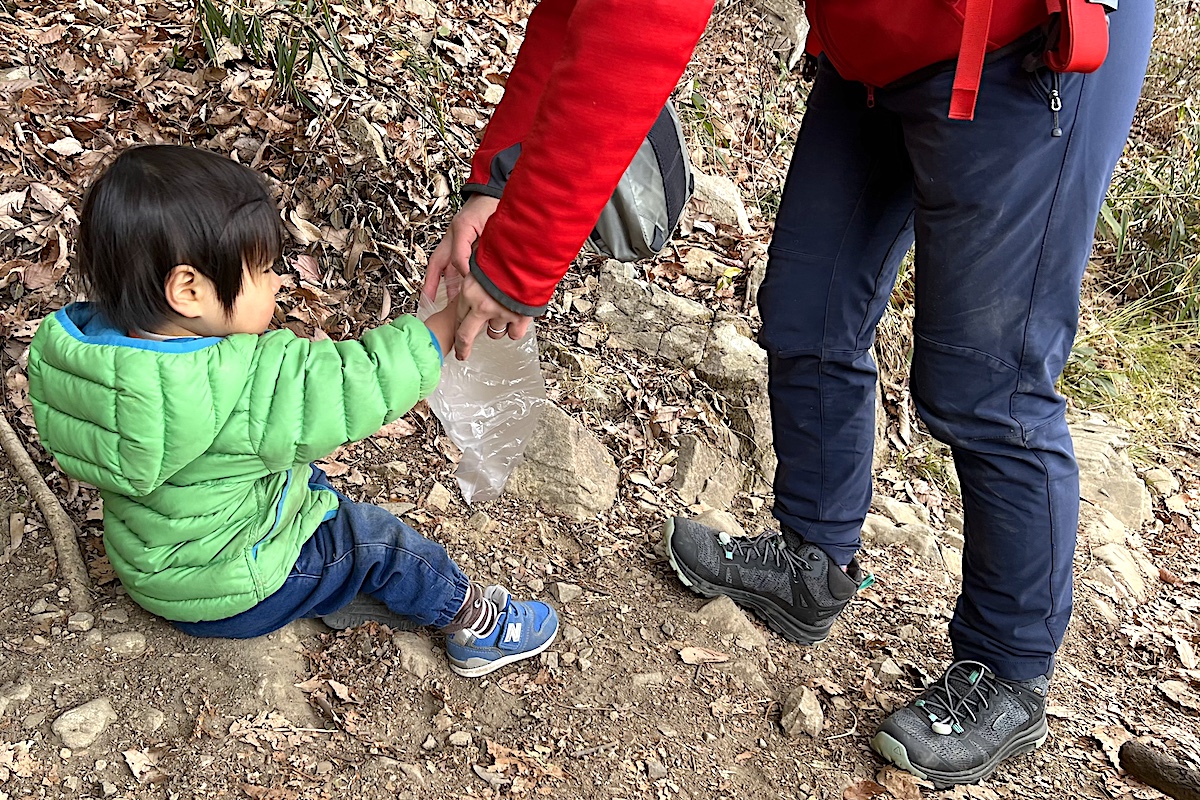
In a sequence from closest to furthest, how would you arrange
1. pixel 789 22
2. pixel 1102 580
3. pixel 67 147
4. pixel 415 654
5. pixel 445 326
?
1. pixel 445 326
2. pixel 415 654
3. pixel 67 147
4. pixel 1102 580
5. pixel 789 22

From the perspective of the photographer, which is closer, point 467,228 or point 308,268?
point 467,228

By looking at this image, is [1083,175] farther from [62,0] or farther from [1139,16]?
[62,0]

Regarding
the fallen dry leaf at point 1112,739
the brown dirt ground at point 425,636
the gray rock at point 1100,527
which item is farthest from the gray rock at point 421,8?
the fallen dry leaf at point 1112,739

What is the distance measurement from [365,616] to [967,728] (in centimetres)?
158

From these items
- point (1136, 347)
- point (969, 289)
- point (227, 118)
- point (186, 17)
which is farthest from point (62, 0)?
point (1136, 347)

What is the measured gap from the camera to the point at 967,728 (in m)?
2.43

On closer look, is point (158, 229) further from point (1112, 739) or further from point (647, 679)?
point (1112, 739)

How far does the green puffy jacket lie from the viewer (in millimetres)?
1901

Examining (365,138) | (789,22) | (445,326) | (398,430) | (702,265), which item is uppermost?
(789,22)

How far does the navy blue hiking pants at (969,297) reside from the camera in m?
1.91

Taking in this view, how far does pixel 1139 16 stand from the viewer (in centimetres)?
190

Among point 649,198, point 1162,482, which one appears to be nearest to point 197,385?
point 649,198

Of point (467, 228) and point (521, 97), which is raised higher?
point (521, 97)

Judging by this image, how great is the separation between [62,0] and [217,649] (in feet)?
9.99
